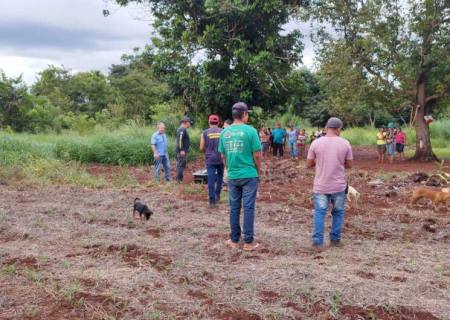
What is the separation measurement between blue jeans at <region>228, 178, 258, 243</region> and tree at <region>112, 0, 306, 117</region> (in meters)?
13.1

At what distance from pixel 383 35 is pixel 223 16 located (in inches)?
237

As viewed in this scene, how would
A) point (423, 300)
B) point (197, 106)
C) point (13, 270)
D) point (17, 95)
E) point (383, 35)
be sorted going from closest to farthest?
point (423, 300) < point (13, 270) < point (383, 35) < point (197, 106) < point (17, 95)

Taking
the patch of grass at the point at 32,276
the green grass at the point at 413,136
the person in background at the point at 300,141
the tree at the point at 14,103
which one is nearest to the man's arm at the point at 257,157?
the patch of grass at the point at 32,276

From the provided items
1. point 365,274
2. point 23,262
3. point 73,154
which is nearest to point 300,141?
point 73,154

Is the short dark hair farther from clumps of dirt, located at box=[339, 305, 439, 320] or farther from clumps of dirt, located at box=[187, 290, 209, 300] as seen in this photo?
clumps of dirt, located at box=[339, 305, 439, 320]

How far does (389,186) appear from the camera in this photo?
11.8 metres

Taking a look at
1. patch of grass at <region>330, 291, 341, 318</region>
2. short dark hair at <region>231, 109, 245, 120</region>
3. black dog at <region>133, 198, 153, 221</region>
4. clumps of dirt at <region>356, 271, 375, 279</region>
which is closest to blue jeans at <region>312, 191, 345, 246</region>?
clumps of dirt at <region>356, 271, 375, 279</region>

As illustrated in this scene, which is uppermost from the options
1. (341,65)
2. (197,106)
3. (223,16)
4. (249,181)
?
(223,16)

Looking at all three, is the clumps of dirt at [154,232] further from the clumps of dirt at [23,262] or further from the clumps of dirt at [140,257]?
the clumps of dirt at [23,262]

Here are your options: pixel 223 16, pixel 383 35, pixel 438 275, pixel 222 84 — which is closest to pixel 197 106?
pixel 222 84

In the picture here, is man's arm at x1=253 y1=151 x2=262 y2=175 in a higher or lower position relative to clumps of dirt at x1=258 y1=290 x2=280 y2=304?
higher

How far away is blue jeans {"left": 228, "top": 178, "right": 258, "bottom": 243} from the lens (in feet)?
19.3

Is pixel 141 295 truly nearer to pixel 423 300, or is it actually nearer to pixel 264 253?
pixel 264 253

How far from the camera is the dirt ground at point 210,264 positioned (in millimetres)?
4152
